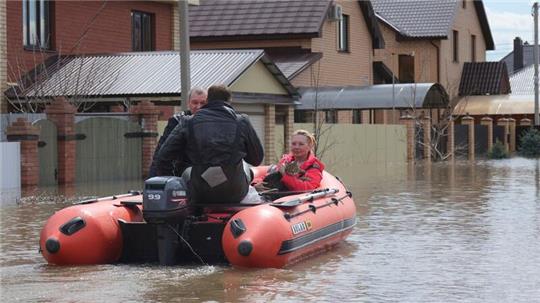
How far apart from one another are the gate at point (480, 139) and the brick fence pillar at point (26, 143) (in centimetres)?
2992

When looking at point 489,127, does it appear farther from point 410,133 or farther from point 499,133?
point 410,133

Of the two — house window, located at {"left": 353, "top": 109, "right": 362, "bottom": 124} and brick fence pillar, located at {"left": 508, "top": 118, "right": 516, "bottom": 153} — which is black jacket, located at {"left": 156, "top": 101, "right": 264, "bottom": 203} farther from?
brick fence pillar, located at {"left": 508, "top": 118, "right": 516, "bottom": 153}

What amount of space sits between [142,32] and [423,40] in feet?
71.3

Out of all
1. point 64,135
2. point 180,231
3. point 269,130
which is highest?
point 269,130

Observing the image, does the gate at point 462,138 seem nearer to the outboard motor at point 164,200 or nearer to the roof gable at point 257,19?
the roof gable at point 257,19

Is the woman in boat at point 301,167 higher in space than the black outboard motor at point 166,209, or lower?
higher

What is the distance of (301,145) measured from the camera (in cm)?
A: 1320

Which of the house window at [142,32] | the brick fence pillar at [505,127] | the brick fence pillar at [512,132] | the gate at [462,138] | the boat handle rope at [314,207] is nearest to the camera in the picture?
the boat handle rope at [314,207]

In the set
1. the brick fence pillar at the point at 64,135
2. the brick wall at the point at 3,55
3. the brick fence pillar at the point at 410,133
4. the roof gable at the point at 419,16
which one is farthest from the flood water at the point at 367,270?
the roof gable at the point at 419,16

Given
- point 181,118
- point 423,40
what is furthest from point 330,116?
point 181,118

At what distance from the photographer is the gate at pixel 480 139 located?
5097cm

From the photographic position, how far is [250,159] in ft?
38.7

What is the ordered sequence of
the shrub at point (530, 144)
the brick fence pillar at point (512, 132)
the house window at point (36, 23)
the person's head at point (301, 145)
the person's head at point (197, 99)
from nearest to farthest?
the person's head at point (197, 99)
the person's head at point (301, 145)
the house window at point (36, 23)
the shrub at point (530, 144)
the brick fence pillar at point (512, 132)

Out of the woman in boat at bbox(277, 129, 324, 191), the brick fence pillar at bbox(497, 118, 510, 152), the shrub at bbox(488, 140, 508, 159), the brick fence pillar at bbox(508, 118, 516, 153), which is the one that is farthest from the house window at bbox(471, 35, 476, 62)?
the woman in boat at bbox(277, 129, 324, 191)
